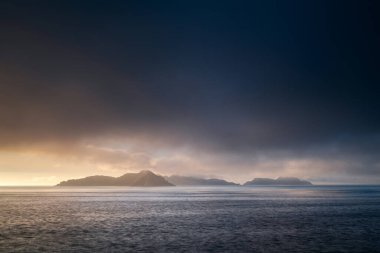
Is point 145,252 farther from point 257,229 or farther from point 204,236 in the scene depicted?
point 257,229

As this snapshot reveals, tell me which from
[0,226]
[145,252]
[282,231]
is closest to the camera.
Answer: [145,252]

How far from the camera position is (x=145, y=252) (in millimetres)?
45281

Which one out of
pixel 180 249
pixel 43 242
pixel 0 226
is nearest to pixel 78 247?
pixel 43 242

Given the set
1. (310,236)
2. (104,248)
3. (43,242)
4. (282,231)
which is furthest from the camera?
(282,231)

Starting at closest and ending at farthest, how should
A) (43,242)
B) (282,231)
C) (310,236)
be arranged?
1. (43,242)
2. (310,236)
3. (282,231)

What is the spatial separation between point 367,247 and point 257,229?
22022 millimetres

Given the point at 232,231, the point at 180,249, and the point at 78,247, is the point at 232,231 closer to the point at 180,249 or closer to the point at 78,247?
the point at 180,249

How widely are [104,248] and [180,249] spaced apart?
10.4 m

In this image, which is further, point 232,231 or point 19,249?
point 232,231

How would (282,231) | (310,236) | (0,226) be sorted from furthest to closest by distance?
1. (0,226)
2. (282,231)
3. (310,236)

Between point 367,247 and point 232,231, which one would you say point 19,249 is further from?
point 367,247

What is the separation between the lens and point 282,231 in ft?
210

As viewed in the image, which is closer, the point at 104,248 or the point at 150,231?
the point at 104,248

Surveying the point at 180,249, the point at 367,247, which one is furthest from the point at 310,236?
the point at 180,249
